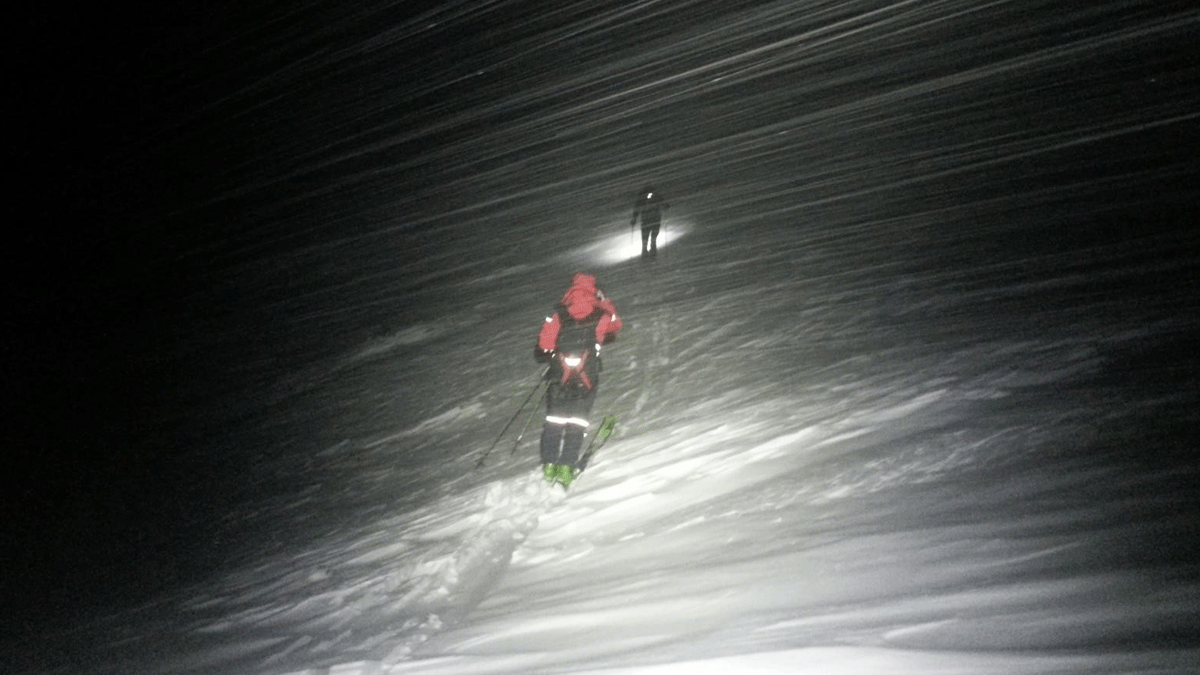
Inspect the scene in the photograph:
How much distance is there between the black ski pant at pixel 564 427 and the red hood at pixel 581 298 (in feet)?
1.84

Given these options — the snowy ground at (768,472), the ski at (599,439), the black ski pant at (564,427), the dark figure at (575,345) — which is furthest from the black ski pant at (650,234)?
the black ski pant at (564,427)

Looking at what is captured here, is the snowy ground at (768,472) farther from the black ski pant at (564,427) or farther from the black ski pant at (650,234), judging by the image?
the black ski pant at (650,234)

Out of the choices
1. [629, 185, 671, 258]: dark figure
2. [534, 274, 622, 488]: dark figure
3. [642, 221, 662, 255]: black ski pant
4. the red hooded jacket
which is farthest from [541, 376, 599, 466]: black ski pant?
[642, 221, 662, 255]: black ski pant

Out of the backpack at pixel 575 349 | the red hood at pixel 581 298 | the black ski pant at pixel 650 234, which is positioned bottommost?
the backpack at pixel 575 349

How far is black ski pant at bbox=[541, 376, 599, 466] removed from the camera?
275 inches

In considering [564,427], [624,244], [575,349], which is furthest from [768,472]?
[624,244]

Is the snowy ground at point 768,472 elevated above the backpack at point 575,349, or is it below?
below

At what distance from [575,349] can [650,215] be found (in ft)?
31.2

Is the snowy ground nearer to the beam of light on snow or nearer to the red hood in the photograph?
the beam of light on snow

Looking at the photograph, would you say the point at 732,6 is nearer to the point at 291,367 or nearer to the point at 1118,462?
the point at 291,367

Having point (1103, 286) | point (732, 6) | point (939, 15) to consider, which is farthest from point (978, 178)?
point (732, 6)

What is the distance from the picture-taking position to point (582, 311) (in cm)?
719

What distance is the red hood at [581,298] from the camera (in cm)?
720

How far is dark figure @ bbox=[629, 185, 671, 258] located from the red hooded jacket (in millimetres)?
8630
